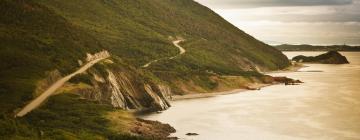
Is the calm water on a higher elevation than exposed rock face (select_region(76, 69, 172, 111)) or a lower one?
lower

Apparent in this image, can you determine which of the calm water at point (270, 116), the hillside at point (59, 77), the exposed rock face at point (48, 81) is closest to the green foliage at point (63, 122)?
the hillside at point (59, 77)

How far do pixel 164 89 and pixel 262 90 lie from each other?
4121 cm

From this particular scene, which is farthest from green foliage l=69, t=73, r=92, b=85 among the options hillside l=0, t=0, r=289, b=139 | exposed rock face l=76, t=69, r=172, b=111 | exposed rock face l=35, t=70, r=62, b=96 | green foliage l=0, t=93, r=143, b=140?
green foliage l=0, t=93, r=143, b=140

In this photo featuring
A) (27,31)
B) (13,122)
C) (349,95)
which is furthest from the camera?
(349,95)

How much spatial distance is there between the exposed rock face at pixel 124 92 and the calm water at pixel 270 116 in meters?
Answer: 4.60

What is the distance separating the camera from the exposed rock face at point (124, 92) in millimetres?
131625

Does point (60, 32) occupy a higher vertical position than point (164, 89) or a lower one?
higher

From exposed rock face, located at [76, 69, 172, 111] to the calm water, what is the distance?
460 cm

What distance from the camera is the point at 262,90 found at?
199 meters

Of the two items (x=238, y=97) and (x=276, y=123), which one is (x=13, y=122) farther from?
(x=238, y=97)

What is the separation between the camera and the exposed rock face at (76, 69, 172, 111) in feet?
432

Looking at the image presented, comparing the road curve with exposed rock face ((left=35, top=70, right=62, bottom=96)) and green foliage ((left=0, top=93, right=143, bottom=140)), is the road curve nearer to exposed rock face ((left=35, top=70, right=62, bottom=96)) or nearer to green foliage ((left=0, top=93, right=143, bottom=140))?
exposed rock face ((left=35, top=70, right=62, bottom=96))

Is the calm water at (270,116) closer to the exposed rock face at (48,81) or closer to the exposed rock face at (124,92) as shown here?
the exposed rock face at (124,92)

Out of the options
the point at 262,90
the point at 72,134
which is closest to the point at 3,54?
the point at 72,134
